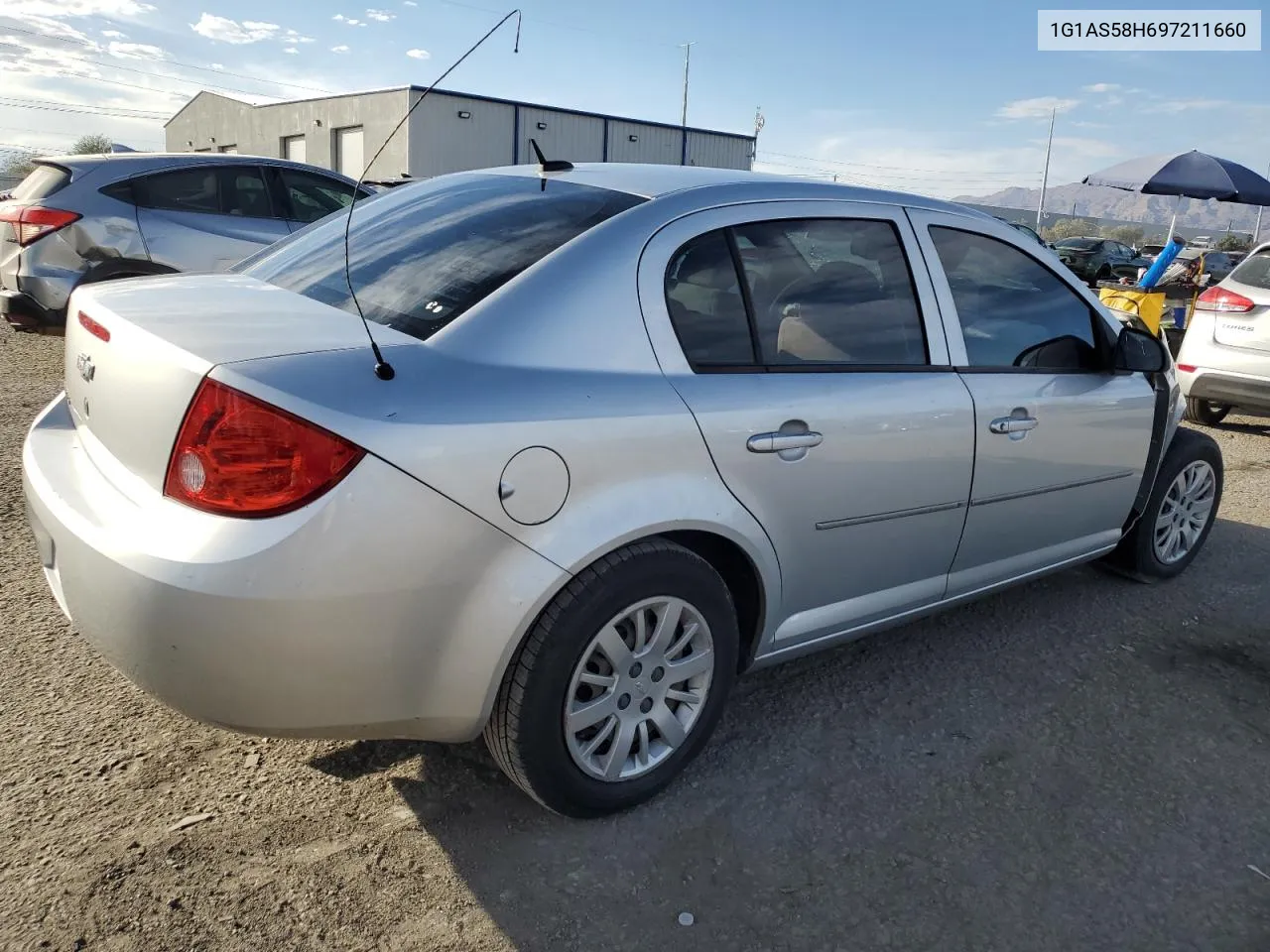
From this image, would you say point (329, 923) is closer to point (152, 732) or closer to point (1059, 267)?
point (152, 732)

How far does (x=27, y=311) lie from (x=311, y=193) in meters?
2.37

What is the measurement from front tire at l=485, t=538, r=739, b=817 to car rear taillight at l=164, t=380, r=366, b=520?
597 mm

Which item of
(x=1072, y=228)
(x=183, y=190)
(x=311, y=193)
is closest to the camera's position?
(x=183, y=190)

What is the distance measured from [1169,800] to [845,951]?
1.20 m

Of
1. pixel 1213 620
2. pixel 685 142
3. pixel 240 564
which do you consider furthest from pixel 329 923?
pixel 685 142

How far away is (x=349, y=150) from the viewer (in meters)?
32.8

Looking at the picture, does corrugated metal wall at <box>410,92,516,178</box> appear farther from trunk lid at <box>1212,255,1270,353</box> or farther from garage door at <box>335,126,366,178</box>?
trunk lid at <box>1212,255,1270,353</box>

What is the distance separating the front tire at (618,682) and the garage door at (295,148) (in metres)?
36.9

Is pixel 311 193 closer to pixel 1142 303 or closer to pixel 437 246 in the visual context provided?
pixel 437 246

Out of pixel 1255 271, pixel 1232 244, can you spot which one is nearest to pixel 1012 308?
pixel 1255 271

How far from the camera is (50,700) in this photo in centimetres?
282

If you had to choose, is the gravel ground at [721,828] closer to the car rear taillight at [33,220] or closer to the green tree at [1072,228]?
the car rear taillight at [33,220]

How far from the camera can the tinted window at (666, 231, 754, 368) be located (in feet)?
7.99

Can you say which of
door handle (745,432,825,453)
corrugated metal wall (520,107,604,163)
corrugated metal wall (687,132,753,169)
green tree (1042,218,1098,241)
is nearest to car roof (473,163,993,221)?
door handle (745,432,825,453)
